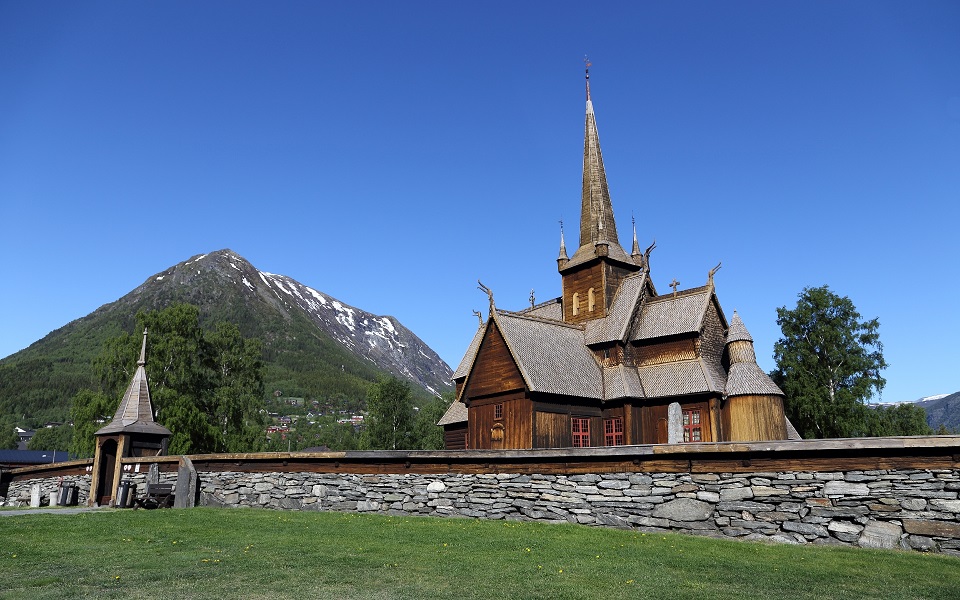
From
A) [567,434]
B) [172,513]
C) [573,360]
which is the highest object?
[573,360]

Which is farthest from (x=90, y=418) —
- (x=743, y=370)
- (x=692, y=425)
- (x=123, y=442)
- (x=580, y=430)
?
(x=743, y=370)

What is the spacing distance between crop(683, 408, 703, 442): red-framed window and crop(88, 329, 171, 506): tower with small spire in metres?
22.6

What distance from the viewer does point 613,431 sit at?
31.5 meters

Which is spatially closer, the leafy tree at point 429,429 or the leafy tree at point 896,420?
the leafy tree at point 896,420

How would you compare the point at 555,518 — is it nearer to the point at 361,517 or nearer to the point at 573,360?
the point at 361,517

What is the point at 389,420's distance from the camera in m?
70.0

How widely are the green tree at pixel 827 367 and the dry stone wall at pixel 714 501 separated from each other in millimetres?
33107

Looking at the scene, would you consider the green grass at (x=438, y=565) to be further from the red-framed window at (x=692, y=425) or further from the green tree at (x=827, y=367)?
the green tree at (x=827, y=367)

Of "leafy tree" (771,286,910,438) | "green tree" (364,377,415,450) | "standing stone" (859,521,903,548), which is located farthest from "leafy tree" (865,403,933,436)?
"green tree" (364,377,415,450)

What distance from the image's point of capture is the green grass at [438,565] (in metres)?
8.15

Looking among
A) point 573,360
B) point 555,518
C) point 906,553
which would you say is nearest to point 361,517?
point 555,518

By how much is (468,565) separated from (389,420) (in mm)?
61526

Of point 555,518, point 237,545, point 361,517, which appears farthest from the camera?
point 361,517

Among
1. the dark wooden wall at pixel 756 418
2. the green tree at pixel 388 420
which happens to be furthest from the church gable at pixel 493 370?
the green tree at pixel 388 420
